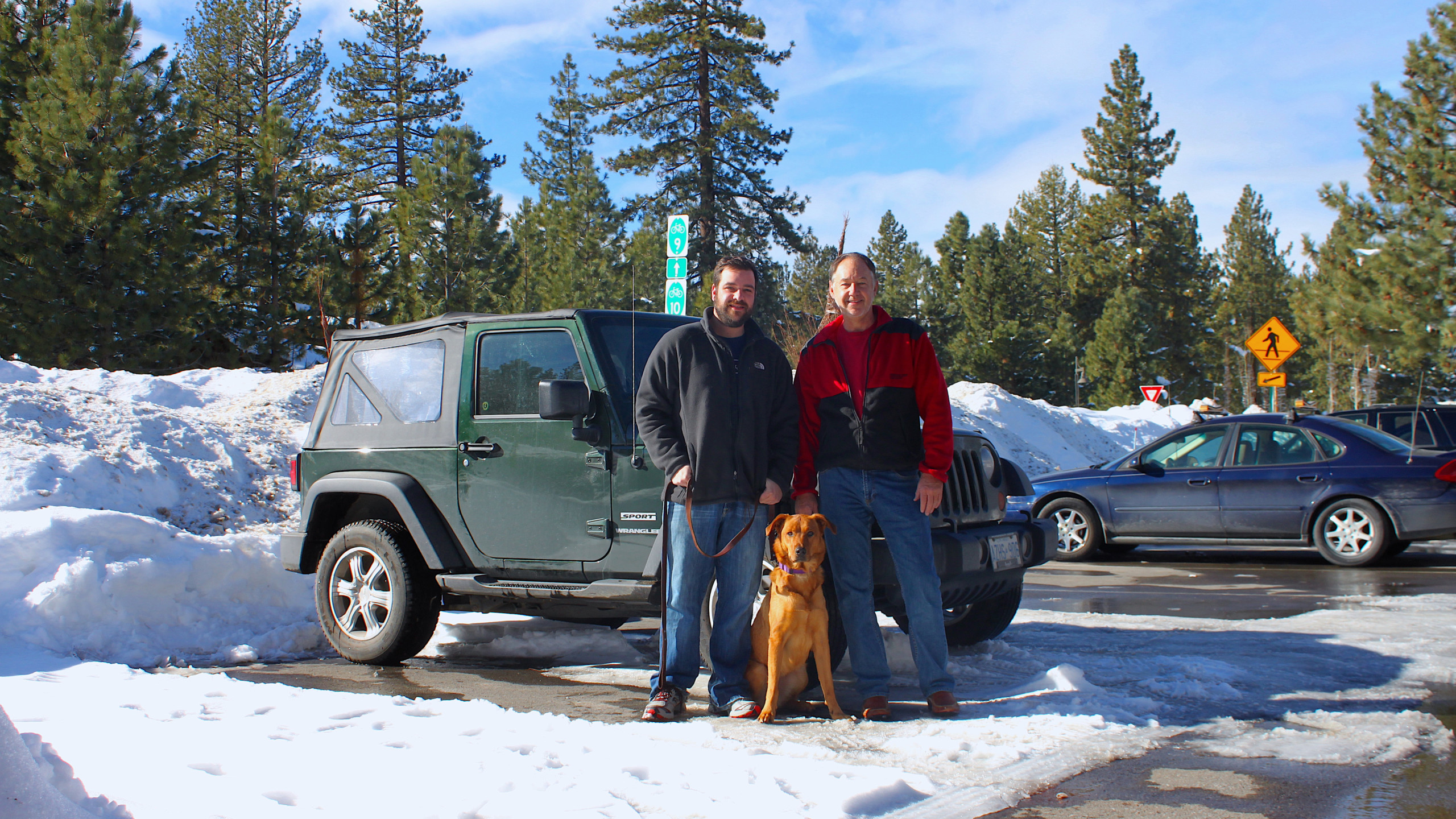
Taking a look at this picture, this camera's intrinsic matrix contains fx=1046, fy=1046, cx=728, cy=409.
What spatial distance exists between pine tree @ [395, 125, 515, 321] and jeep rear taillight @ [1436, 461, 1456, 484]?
21.2 metres

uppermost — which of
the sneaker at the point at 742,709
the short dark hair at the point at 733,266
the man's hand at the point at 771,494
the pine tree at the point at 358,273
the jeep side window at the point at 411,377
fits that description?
the pine tree at the point at 358,273

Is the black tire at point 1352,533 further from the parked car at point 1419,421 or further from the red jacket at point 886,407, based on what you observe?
the red jacket at point 886,407

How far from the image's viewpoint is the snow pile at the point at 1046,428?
22.2 metres

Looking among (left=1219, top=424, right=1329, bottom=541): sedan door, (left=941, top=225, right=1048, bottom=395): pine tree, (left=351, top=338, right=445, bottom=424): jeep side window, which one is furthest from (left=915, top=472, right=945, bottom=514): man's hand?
(left=941, top=225, right=1048, bottom=395): pine tree

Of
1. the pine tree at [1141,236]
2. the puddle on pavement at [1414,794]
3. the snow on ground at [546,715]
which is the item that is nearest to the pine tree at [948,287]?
the pine tree at [1141,236]

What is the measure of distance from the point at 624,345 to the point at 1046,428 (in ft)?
73.1

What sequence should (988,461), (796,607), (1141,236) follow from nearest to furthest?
(796,607)
(988,461)
(1141,236)

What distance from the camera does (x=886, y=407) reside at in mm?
4523

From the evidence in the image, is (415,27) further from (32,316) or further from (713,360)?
(713,360)

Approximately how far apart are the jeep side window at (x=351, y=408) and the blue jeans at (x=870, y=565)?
114 inches

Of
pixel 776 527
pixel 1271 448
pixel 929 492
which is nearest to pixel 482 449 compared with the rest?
pixel 776 527

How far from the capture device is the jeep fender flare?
5516mm

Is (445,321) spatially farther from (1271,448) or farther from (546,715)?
(1271,448)

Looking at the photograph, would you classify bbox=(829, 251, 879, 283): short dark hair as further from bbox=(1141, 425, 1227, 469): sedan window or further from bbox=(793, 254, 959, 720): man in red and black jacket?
bbox=(1141, 425, 1227, 469): sedan window
